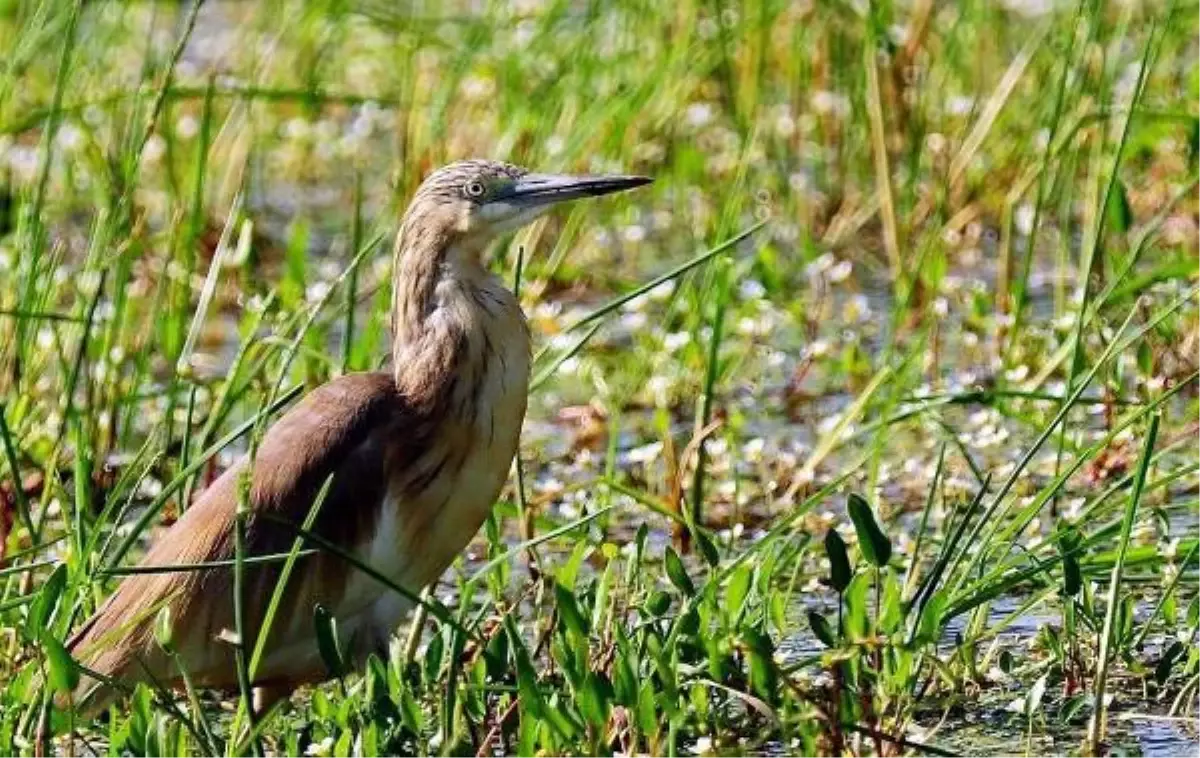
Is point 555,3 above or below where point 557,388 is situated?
above

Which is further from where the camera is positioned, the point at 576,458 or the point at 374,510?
the point at 576,458

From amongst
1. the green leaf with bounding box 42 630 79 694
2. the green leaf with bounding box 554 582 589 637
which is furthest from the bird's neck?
the green leaf with bounding box 42 630 79 694

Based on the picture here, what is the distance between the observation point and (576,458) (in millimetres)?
5762

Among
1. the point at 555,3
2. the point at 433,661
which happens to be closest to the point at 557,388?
the point at 555,3

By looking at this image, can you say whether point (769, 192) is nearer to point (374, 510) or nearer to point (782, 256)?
point (782, 256)

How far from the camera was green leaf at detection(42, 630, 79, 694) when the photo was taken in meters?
3.49

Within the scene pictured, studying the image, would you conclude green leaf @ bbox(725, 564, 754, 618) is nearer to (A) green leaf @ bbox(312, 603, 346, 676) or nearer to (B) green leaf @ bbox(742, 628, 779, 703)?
(B) green leaf @ bbox(742, 628, 779, 703)

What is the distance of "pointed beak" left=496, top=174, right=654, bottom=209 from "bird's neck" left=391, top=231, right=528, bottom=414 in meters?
0.11

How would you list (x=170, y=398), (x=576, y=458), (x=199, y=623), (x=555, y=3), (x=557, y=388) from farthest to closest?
(x=555, y=3), (x=557, y=388), (x=576, y=458), (x=170, y=398), (x=199, y=623)

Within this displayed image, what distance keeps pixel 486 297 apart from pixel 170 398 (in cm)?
58

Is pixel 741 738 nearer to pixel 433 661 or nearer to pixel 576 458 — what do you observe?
pixel 433 661

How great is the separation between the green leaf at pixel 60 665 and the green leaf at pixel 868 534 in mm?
986

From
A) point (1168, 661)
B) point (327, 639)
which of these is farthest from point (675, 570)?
point (1168, 661)

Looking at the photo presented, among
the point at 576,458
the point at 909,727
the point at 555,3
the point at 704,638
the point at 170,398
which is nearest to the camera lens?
the point at 704,638
